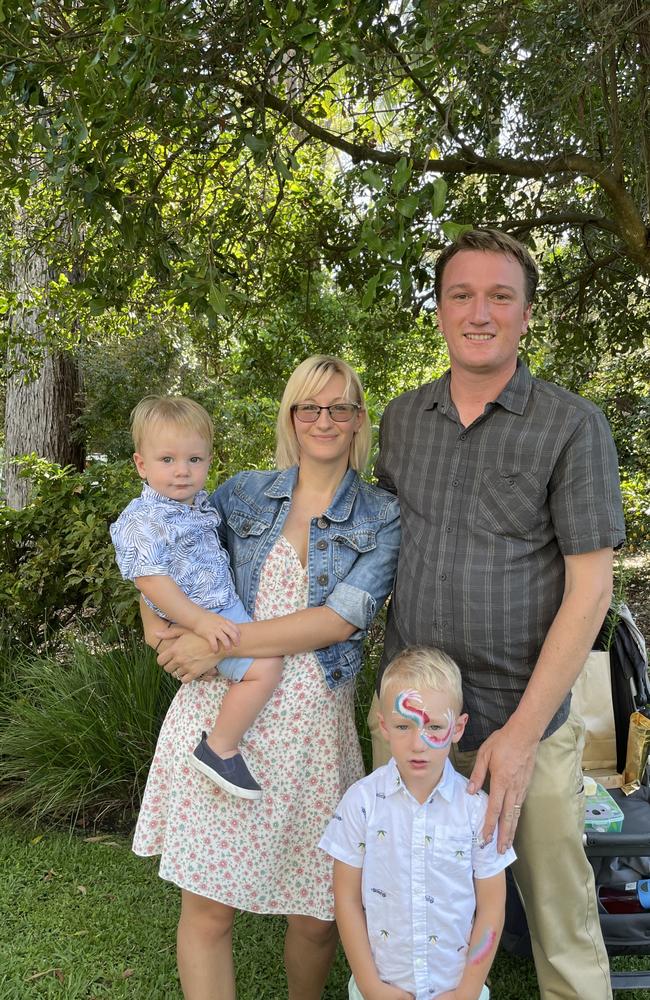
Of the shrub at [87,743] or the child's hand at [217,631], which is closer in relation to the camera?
the child's hand at [217,631]

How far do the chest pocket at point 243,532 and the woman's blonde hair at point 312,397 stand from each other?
0.74 feet

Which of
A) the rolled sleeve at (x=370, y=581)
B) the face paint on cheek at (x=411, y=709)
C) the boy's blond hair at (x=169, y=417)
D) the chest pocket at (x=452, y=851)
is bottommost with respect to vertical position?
the chest pocket at (x=452, y=851)

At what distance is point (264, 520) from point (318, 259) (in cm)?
301

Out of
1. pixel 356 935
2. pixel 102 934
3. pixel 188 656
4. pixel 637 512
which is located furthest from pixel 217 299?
pixel 637 512

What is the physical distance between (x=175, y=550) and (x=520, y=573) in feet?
3.35

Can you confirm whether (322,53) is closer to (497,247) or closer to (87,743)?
(497,247)

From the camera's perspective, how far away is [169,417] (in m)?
2.79

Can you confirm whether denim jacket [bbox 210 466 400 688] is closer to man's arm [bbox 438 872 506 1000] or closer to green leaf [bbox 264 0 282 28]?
man's arm [bbox 438 872 506 1000]

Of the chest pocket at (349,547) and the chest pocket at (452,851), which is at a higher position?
the chest pocket at (349,547)

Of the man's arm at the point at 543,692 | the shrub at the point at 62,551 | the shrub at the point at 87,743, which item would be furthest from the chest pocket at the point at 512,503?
the shrub at the point at 62,551

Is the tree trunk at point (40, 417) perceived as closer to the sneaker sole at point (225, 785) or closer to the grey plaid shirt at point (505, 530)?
the sneaker sole at point (225, 785)

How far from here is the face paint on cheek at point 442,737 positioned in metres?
2.25

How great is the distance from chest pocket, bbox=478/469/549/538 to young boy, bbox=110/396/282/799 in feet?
2.44

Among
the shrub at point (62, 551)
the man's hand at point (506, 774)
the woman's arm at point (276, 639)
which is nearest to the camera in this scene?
the man's hand at point (506, 774)
